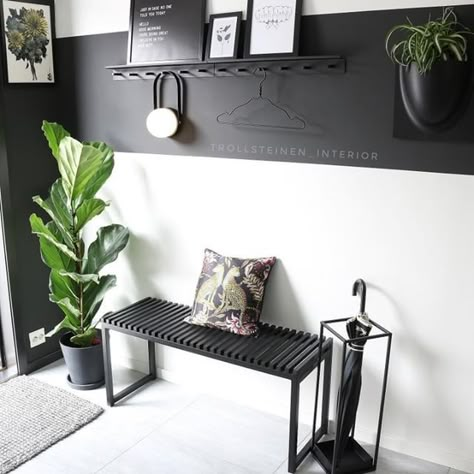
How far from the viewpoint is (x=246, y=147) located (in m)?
2.57

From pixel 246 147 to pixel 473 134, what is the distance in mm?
976

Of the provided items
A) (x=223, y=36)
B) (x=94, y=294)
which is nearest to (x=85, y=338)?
(x=94, y=294)

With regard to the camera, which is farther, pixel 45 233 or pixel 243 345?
pixel 45 233

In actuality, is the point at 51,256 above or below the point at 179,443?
above

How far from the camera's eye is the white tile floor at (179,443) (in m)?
2.37

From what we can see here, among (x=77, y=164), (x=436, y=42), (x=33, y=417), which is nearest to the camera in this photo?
(x=436, y=42)

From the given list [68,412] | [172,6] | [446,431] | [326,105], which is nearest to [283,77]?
[326,105]

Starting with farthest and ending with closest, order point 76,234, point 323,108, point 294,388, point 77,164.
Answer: point 76,234 < point 77,164 < point 323,108 < point 294,388

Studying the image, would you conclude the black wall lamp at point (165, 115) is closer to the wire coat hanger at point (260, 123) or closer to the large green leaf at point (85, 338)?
the wire coat hanger at point (260, 123)

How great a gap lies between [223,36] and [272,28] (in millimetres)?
243

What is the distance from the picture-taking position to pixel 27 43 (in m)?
2.87

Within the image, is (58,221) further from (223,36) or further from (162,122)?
(223,36)

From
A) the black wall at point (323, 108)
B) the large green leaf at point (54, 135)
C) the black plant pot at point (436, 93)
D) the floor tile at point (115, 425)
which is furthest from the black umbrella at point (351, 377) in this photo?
the large green leaf at point (54, 135)

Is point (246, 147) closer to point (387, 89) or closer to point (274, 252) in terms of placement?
point (274, 252)
